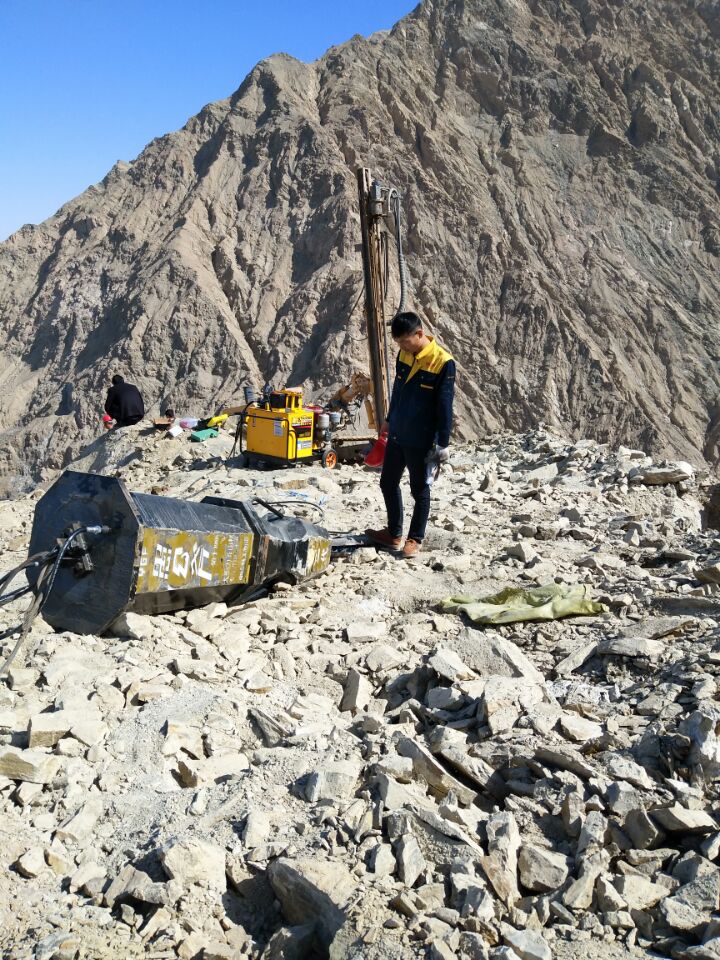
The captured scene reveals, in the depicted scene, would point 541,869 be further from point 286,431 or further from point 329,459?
point 329,459

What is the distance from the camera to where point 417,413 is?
4945mm

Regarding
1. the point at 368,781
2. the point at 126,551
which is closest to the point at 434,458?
the point at 126,551

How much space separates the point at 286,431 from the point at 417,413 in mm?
6132

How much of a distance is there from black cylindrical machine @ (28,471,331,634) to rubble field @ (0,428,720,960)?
0.42 feet

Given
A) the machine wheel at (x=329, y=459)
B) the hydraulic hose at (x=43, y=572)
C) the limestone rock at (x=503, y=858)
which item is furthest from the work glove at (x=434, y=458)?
the machine wheel at (x=329, y=459)

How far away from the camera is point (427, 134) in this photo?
26766 mm

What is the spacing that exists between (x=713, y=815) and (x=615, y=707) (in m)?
0.75

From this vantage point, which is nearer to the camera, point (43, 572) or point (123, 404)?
point (43, 572)

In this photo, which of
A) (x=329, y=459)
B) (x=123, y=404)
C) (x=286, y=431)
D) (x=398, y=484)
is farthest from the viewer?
(x=123, y=404)

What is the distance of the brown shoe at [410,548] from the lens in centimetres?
531

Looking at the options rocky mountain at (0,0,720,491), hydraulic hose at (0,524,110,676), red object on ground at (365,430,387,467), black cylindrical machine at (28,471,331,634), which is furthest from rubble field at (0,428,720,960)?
rocky mountain at (0,0,720,491)

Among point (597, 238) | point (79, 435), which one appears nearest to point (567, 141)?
point (597, 238)

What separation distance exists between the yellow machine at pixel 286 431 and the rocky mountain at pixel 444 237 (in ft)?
37.4

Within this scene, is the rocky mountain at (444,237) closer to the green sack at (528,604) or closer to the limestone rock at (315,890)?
the green sack at (528,604)
